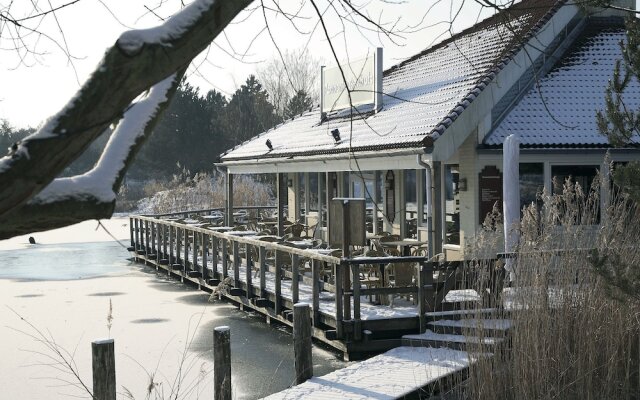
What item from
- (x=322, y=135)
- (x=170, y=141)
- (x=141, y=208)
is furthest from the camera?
(x=170, y=141)

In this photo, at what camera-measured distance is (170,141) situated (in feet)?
194

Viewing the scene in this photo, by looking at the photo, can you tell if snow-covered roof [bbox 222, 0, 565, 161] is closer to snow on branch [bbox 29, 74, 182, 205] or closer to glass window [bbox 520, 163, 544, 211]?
glass window [bbox 520, 163, 544, 211]

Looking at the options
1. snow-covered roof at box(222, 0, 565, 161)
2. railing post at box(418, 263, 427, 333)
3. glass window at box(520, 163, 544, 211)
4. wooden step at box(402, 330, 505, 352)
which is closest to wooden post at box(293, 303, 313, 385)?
wooden step at box(402, 330, 505, 352)

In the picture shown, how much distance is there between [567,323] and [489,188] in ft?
24.8

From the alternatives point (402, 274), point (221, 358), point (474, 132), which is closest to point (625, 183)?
point (221, 358)

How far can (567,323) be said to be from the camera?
27.3ft

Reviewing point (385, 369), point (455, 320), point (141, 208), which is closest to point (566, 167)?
point (455, 320)

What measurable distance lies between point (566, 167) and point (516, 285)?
8.07 meters

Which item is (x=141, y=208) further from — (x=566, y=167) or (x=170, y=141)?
(x=566, y=167)

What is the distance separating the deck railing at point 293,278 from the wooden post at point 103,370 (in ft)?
3.57

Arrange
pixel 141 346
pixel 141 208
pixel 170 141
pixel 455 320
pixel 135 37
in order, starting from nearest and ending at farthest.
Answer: pixel 135 37 < pixel 455 320 < pixel 141 346 < pixel 141 208 < pixel 170 141

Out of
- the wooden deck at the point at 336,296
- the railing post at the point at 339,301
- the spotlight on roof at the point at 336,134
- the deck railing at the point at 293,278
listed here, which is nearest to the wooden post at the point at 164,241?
the deck railing at the point at 293,278

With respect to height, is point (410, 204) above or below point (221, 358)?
above

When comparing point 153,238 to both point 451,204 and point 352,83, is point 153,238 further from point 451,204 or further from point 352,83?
point 451,204
